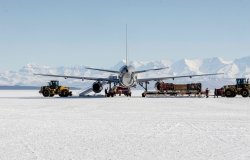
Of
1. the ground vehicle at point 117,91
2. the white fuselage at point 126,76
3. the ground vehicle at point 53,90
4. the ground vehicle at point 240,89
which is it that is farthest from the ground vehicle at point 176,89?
the ground vehicle at point 53,90

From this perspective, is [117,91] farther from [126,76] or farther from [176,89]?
[176,89]

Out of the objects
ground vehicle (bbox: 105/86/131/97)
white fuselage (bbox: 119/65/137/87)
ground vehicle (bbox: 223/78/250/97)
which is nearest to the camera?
ground vehicle (bbox: 223/78/250/97)
